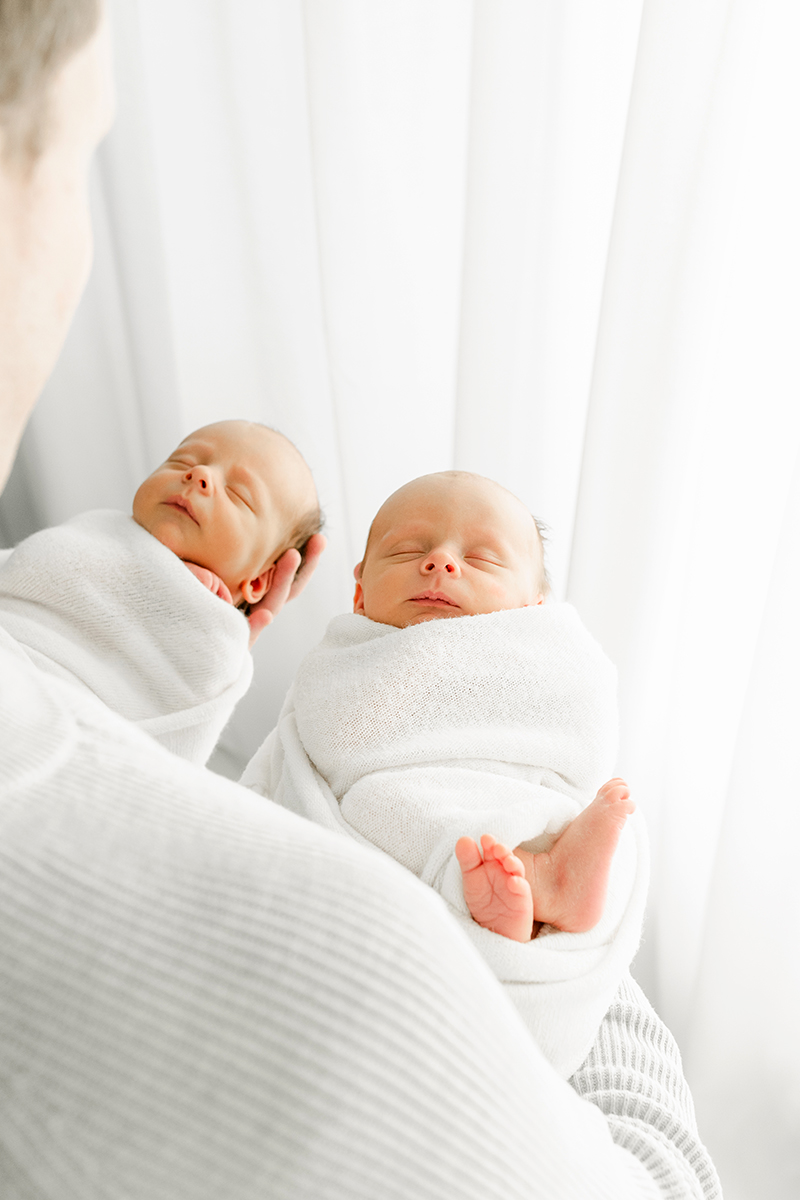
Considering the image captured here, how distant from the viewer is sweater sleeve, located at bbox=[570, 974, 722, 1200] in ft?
2.36

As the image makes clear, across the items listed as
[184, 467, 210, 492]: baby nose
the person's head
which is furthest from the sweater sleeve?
[184, 467, 210, 492]: baby nose

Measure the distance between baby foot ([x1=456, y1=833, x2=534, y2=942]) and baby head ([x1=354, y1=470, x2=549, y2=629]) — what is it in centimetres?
42

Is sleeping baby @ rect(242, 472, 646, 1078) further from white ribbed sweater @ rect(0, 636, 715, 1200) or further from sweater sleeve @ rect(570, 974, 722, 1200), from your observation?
white ribbed sweater @ rect(0, 636, 715, 1200)

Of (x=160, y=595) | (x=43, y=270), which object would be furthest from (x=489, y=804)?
(x=43, y=270)

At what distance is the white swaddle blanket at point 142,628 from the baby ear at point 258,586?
18 centimetres

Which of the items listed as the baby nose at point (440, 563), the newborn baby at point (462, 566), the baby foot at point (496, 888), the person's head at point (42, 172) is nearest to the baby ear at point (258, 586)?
the newborn baby at point (462, 566)

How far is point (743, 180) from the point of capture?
1.25m

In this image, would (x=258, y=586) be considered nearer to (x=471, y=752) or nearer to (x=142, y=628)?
(x=142, y=628)

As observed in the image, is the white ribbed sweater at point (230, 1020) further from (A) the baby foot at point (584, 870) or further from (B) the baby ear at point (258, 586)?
(B) the baby ear at point (258, 586)

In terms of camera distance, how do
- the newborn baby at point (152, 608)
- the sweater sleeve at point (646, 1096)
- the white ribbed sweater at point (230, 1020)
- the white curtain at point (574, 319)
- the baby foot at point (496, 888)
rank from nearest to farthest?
the white ribbed sweater at point (230, 1020) < the sweater sleeve at point (646, 1096) < the baby foot at point (496, 888) < the newborn baby at point (152, 608) < the white curtain at point (574, 319)

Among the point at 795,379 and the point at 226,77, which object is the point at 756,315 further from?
the point at 226,77

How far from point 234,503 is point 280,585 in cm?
16

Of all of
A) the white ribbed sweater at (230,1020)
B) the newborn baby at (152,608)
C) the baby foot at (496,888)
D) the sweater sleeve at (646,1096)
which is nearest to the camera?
the white ribbed sweater at (230,1020)

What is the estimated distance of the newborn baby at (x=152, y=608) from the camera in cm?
114
